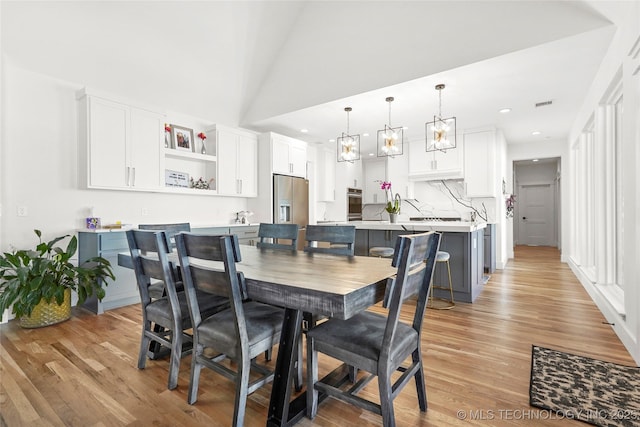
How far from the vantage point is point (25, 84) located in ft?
10.5

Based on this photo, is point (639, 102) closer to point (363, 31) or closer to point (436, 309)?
point (436, 309)

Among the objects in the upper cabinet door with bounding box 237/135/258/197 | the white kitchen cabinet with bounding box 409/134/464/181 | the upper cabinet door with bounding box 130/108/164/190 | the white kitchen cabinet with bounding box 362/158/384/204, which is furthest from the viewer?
the white kitchen cabinet with bounding box 362/158/384/204

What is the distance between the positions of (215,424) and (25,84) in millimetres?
3850

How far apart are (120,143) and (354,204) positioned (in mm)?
5305

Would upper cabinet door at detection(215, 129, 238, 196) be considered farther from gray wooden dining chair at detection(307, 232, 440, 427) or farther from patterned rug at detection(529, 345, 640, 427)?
patterned rug at detection(529, 345, 640, 427)

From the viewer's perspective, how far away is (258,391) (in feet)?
6.10

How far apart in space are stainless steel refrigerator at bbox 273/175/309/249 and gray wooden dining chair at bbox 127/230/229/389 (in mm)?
3346

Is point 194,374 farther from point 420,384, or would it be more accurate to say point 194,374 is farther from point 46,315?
point 46,315

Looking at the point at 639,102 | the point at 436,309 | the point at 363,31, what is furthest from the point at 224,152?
the point at 639,102

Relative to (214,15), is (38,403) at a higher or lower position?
lower

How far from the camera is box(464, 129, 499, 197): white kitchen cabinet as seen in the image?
5652 millimetres

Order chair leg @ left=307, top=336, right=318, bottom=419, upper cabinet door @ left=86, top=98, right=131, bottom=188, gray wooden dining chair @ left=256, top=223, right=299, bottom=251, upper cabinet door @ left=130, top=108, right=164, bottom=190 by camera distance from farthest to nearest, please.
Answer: upper cabinet door @ left=130, top=108, right=164, bottom=190, upper cabinet door @ left=86, top=98, right=131, bottom=188, gray wooden dining chair @ left=256, top=223, right=299, bottom=251, chair leg @ left=307, top=336, right=318, bottom=419

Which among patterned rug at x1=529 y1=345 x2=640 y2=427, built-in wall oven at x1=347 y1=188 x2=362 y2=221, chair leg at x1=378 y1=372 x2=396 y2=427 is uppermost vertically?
built-in wall oven at x1=347 y1=188 x2=362 y2=221

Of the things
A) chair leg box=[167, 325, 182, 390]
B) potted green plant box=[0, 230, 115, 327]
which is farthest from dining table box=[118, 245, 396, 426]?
potted green plant box=[0, 230, 115, 327]
